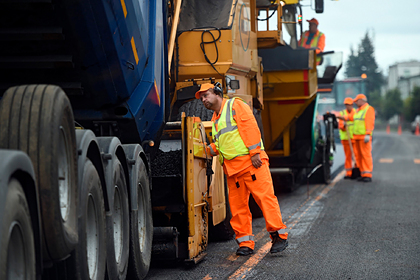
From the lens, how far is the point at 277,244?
6.04 m

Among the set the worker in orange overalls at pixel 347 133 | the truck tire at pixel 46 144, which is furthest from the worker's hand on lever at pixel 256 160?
the worker in orange overalls at pixel 347 133

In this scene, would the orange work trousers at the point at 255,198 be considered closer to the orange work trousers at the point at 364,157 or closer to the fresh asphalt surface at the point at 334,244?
the fresh asphalt surface at the point at 334,244

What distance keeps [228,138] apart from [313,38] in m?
7.06

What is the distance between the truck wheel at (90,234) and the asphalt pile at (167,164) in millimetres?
1564

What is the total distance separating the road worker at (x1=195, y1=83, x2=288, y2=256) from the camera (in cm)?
602

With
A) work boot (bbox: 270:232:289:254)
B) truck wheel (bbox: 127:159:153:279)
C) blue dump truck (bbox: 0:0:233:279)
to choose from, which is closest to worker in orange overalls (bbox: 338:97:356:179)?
blue dump truck (bbox: 0:0:233:279)

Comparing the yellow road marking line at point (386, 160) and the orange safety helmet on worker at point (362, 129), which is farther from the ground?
the orange safety helmet on worker at point (362, 129)

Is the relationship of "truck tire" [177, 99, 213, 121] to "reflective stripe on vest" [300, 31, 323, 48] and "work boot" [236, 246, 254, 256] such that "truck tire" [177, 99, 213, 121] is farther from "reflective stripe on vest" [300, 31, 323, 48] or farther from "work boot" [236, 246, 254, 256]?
"reflective stripe on vest" [300, 31, 323, 48]

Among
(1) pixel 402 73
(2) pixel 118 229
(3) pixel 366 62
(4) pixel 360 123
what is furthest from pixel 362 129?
(1) pixel 402 73

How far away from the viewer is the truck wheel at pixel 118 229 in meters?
4.15

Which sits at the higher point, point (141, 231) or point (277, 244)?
point (141, 231)

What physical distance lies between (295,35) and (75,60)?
8.26 meters

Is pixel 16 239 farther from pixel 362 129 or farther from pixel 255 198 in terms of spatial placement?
pixel 362 129

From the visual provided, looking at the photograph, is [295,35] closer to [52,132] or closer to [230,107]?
[230,107]
